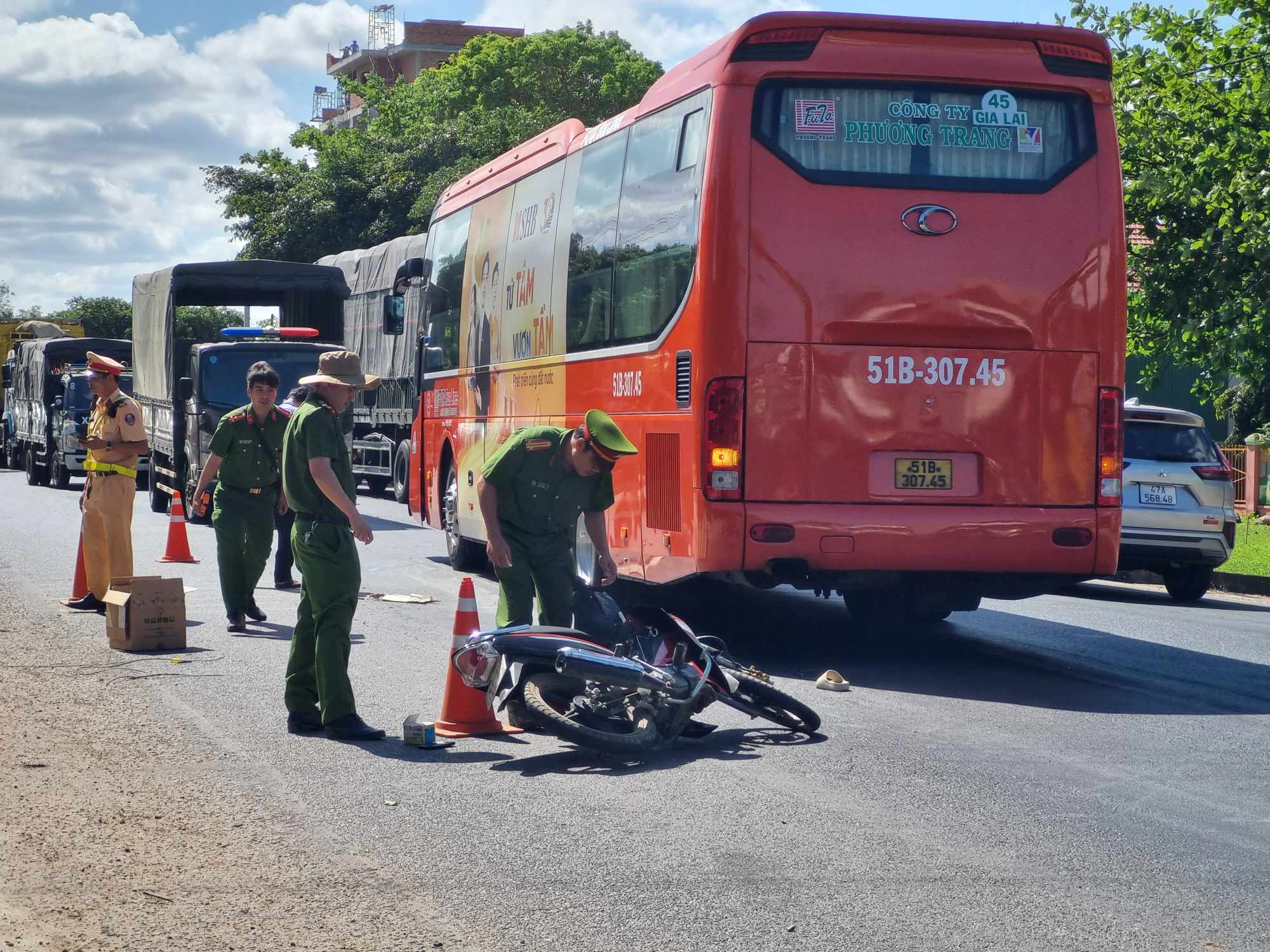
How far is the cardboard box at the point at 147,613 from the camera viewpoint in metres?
10.0

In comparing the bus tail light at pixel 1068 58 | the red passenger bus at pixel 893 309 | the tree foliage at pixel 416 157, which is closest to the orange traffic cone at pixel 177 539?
the red passenger bus at pixel 893 309

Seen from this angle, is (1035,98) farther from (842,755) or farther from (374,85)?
(374,85)

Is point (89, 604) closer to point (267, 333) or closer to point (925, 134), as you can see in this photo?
A: point (925, 134)

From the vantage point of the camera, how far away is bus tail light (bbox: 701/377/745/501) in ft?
30.6

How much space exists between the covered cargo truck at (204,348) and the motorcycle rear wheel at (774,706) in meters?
13.6

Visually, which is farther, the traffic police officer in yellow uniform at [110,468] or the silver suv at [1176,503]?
the silver suv at [1176,503]

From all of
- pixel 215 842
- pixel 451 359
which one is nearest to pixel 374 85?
pixel 451 359

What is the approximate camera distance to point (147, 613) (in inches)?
397

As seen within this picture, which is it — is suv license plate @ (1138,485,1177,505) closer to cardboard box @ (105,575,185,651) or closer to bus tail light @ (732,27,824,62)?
bus tail light @ (732,27,824,62)

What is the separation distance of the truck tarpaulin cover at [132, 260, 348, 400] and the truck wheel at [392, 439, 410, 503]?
2.50 m

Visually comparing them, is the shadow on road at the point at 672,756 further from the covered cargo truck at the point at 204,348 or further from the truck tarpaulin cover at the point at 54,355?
the truck tarpaulin cover at the point at 54,355

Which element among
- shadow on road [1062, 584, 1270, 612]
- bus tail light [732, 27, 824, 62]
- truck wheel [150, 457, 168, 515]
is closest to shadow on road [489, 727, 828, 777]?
bus tail light [732, 27, 824, 62]

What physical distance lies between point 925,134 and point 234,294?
54.7 ft

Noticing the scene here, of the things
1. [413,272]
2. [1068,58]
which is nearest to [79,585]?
[413,272]
